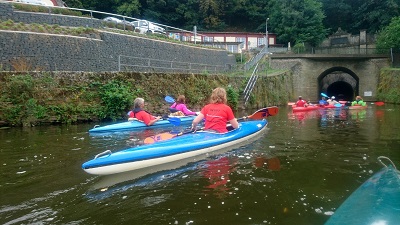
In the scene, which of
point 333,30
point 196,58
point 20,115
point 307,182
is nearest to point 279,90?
point 196,58

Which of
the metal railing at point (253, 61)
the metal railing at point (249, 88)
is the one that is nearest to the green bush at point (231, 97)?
the metal railing at point (249, 88)

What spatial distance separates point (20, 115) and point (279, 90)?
2072 centimetres

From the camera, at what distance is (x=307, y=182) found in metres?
5.61

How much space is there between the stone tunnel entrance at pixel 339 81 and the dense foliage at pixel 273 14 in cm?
596

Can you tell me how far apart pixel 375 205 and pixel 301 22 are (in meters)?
45.2

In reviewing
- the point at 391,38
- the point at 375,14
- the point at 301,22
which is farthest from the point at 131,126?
the point at 375,14

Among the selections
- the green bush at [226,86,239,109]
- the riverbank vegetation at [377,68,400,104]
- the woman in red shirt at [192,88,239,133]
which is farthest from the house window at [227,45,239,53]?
the woman in red shirt at [192,88,239,133]

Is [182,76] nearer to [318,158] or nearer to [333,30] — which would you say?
[318,158]

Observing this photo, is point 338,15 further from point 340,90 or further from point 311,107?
point 311,107

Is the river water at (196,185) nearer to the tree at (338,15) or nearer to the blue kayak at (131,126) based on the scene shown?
the blue kayak at (131,126)

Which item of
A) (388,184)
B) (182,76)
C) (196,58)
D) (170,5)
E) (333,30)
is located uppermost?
(170,5)

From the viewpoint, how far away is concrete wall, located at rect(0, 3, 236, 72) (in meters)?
15.7

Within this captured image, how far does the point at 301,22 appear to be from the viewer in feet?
149

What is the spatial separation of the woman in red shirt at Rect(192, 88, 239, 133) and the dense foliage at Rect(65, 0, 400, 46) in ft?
129
